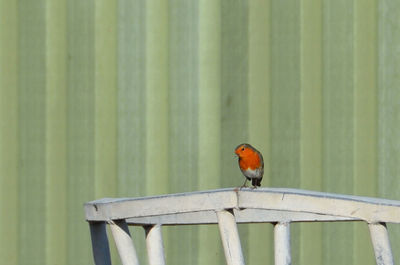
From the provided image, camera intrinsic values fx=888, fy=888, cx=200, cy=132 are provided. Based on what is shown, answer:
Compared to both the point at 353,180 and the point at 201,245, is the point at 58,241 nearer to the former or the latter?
the point at 201,245

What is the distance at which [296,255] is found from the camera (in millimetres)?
4793

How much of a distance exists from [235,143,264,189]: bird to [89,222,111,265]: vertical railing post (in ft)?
4.10

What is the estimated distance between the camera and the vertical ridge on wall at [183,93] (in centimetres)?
475

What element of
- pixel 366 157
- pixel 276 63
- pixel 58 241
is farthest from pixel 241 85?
pixel 58 241

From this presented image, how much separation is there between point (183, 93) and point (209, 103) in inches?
5.9

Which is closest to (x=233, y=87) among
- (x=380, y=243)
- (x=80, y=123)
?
(x=80, y=123)

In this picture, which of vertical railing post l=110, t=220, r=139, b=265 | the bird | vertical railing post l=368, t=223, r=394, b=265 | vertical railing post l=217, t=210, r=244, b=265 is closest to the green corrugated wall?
the bird

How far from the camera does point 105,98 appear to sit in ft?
15.5

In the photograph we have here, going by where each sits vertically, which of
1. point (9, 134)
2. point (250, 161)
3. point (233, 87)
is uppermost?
point (233, 87)

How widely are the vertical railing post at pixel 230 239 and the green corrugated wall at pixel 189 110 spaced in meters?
1.97

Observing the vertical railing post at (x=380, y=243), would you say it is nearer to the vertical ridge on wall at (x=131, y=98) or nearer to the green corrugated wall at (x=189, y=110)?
the green corrugated wall at (x=189, y=110)

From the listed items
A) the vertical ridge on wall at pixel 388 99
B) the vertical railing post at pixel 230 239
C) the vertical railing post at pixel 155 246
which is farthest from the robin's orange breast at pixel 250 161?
the vertical railing post at pixel 230 239

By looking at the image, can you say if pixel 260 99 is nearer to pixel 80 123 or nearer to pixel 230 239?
pixel 80 123

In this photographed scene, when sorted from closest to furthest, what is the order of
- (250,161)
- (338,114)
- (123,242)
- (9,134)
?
(123,242) → (250,161) → (9,134) → (338,114)
